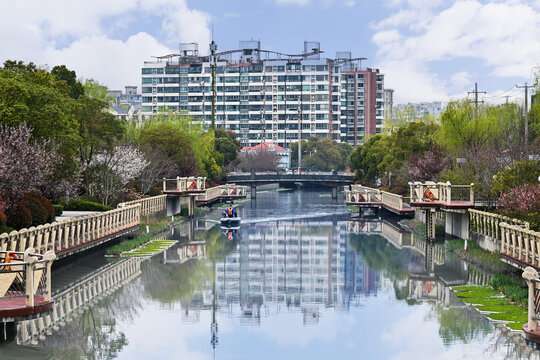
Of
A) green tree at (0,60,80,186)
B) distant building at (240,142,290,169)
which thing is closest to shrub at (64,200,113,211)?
green tree at (0,60,80,186)

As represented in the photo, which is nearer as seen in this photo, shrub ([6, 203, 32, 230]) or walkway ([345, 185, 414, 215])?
shrub ([6, 203, 32, 230])

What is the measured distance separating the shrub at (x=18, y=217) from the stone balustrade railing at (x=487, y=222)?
21.9 meters

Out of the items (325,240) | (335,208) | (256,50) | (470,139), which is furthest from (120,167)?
(256,50)

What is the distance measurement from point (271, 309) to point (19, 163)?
1427 cm

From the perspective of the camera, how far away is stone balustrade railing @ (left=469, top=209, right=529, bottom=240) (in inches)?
1599

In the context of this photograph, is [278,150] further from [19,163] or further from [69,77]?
[19,163]

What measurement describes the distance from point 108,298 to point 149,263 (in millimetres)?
10600

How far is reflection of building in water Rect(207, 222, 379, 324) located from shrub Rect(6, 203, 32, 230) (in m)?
8.97

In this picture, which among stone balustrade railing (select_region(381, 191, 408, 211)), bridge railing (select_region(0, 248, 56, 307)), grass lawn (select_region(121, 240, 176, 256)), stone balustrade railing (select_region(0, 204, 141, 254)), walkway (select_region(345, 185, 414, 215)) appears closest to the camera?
bridge railing (select_region(0, 248, 56, 307))

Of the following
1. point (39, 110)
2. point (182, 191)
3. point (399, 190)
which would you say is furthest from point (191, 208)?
point (39, 110)

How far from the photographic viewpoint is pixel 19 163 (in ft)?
123

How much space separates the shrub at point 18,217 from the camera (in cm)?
3562

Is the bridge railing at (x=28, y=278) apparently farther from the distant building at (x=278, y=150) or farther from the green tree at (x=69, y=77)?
the distant building at (x=278, y=150)

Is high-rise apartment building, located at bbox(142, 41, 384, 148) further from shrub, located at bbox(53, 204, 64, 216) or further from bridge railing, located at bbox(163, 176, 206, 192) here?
shrub, located at bbox(53, 204, 64, 216)
